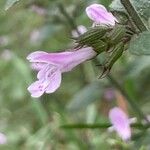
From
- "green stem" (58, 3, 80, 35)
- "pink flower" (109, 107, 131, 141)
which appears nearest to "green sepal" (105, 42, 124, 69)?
"pink flower" (109, 107, 131, 141)

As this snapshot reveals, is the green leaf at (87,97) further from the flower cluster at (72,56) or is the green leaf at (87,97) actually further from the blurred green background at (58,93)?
the flower cluster at (72,56)

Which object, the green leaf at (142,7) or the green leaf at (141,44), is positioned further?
the green leaf at (142,7)

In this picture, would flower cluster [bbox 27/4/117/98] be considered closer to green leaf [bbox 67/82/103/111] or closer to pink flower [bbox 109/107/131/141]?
pink flower [bbox 109/107/131/141]

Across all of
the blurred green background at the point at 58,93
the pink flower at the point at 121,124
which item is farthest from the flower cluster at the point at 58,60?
the pink flower at the point at 121,124

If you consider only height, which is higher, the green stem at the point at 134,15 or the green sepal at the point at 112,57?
the green stem at the point at 134,15

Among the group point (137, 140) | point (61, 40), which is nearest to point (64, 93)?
point (61, 40)

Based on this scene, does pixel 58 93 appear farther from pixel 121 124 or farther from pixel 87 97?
pixel 121 124

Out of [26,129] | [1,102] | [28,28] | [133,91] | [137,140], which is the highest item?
[28,28]

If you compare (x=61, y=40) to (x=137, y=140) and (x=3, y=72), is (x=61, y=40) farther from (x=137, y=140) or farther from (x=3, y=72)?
(x=137, y=140)
